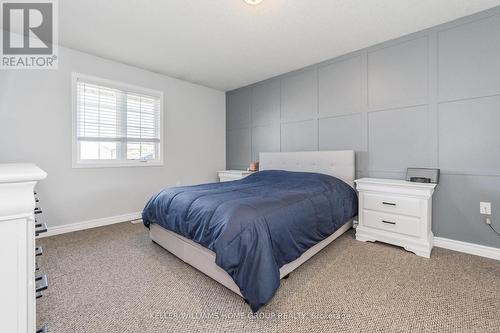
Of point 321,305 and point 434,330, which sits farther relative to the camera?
point 321,305

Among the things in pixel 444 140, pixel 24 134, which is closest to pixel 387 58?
pixel 444 140

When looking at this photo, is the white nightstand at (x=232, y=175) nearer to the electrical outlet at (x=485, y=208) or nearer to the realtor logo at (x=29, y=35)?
the realtor logo at (x=29, y=35)

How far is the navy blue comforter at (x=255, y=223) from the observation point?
4.86 ft

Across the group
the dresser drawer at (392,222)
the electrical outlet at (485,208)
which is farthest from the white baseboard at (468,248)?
the dresser drawer at (392,222)

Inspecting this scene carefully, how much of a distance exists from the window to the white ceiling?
46 cm

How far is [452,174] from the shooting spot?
2.45 meters

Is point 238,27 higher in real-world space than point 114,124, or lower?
higher

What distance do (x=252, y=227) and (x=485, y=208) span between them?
8.04 feet

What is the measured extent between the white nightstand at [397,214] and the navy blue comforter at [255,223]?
0.26 meters

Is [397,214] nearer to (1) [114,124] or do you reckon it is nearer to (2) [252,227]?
(2) [252,227]

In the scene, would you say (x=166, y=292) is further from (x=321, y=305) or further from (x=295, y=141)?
(x=295, y=141)

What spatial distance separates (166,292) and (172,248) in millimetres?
563

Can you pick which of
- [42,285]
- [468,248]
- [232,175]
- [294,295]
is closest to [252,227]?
[294,295]

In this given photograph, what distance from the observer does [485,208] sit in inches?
89.8
